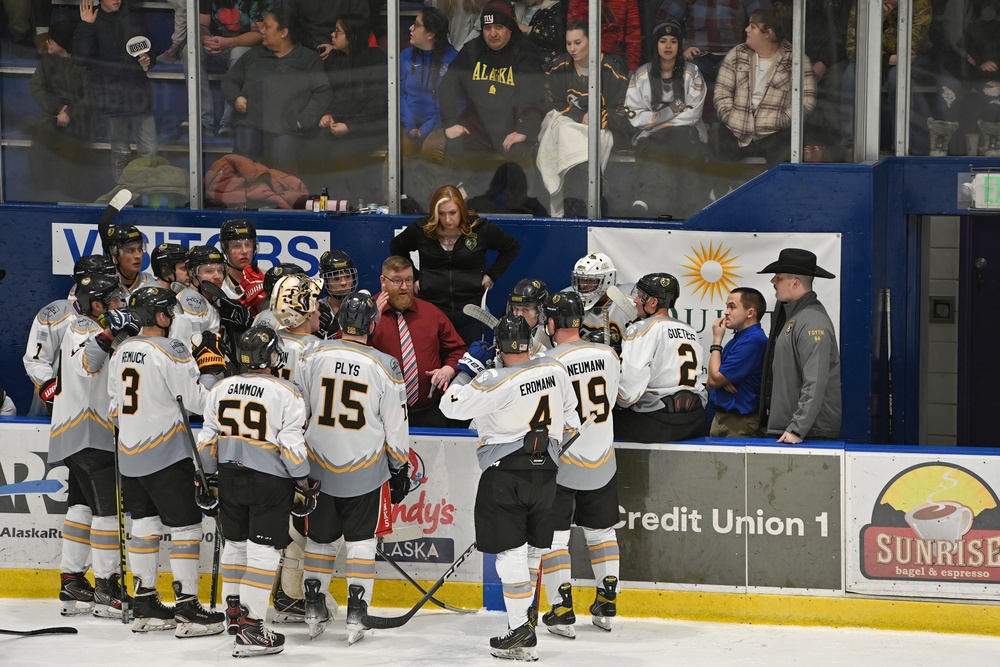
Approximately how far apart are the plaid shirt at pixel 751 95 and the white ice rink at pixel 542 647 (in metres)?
2.89

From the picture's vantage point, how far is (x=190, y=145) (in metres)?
7.98

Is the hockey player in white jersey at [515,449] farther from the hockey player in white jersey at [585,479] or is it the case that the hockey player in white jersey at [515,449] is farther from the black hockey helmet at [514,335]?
the hockey player in white jersey at [585,479]

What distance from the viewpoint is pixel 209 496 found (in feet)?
18.7

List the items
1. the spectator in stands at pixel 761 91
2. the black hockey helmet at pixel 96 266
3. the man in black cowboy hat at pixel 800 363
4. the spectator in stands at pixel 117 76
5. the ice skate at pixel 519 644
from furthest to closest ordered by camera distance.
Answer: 1. the spectator in stands at pixel 117 76
2. the spectator in stands at pixel 761 91
3. the black hockey helmet at pixel 96 266
4. the man in black cowboy hat at pixel 800 363
5. the ice skate at pixel 519 644

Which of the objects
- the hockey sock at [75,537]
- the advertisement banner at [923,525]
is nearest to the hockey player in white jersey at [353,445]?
the hockey sock at [75,537]

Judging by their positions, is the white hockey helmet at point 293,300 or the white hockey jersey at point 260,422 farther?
the white hockey helmet at point 293,300

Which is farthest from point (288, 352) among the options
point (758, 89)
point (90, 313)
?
point (758, 89)

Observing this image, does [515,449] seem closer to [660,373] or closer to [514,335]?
[514,335]

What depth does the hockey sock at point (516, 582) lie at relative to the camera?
5.46 metres

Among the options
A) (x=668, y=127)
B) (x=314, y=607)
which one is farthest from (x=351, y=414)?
(x=668, y=127)

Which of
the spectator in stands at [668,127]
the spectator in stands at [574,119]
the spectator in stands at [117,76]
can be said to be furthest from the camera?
the spectator in stands at [117,76]

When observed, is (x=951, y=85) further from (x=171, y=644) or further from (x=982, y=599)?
(x=171, y=644)

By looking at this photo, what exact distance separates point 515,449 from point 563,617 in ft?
2.99

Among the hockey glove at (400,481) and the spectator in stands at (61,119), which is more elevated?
the spectator in stands at (61,119)
